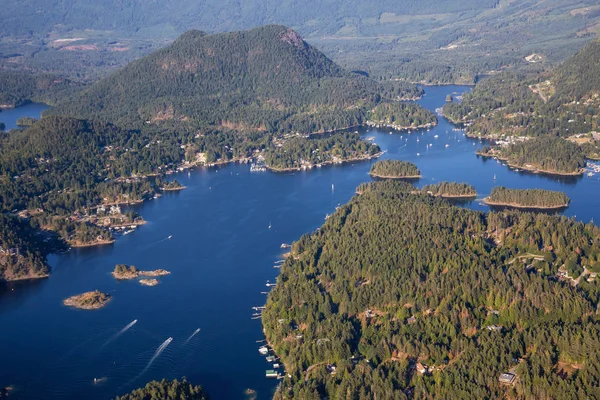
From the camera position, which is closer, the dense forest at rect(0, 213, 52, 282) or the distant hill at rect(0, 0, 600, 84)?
the dense forest at rect(0, 213, 52, 282)

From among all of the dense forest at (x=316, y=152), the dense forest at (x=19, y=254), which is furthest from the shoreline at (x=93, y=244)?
the dense forest at (x=316, y=152)

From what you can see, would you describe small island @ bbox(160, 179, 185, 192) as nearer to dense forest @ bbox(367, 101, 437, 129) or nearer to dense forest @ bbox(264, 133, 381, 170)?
dense forest @ bbox(264, 133, 381, 170)

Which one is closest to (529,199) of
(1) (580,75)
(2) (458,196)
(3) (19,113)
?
(2) (458,196)

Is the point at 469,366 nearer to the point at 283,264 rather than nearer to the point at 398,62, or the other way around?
the point at 283,264

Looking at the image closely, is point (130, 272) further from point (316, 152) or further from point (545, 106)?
point (545, 106)

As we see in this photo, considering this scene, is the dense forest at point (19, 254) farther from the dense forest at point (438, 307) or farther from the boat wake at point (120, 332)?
the dense forest at point (438, 307)

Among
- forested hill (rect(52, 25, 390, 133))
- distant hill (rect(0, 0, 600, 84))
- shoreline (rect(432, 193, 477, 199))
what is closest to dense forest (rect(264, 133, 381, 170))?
forested hill (rect(52, 25, 390, 133))
